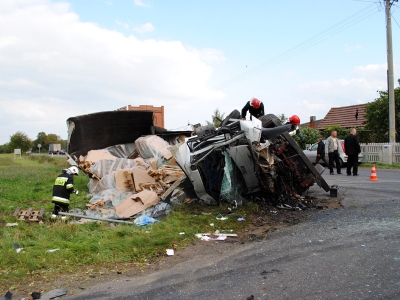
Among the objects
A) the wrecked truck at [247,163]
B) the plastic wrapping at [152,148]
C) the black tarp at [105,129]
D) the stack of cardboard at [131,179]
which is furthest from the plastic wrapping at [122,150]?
the wrecked truck at [247,163]

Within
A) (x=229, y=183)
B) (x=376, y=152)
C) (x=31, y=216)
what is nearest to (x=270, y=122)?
(x=229, y=183)

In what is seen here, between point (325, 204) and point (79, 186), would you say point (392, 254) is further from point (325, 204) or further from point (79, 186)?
point (79, 186)

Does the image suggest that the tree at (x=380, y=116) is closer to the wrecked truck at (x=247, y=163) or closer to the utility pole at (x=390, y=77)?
the utility pole at (x=390, y=77)

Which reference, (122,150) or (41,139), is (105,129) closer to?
(122,150)

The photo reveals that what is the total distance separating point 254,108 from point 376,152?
44.5 feet

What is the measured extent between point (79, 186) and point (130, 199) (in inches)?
176

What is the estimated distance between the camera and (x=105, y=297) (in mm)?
3555

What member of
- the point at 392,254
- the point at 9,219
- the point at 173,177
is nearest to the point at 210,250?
the point at 392,254

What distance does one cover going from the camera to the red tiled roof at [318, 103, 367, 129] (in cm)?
2674

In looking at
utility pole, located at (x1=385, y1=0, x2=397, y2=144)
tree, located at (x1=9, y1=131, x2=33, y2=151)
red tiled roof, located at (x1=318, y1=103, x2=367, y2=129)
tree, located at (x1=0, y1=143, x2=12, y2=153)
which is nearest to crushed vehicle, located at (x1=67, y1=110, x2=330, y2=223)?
utility pole, located at (x1=385, y1=0, x2=397, y2=144)

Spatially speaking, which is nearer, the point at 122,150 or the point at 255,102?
the point at 255,102

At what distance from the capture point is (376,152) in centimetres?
1845

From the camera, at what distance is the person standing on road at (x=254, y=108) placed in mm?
7562

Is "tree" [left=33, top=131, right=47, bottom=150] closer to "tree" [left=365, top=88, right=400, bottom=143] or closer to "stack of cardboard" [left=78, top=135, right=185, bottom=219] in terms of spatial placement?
"tree" [left=365, top=88, right=400, bottom=143]
